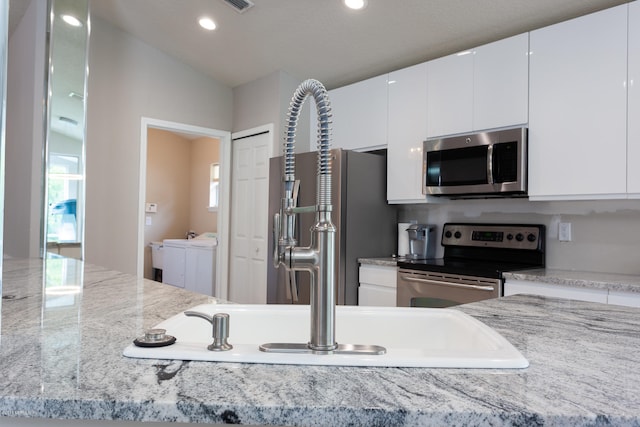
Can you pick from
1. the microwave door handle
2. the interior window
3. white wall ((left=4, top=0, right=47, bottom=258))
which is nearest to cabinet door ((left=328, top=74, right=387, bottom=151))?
the microwave door handle

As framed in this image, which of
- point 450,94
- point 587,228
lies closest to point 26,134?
point 450,94

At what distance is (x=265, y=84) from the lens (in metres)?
4.09

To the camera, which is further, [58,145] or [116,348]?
[58,145]

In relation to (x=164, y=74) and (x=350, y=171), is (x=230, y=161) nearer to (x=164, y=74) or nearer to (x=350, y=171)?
(x=164, y=74)

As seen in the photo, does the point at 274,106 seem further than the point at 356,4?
Yes

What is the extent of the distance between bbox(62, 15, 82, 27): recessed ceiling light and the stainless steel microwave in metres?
2.59

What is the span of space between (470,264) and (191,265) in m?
3.52

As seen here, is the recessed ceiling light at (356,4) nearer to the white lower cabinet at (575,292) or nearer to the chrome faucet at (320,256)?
the white lower cabinet at (575,292)

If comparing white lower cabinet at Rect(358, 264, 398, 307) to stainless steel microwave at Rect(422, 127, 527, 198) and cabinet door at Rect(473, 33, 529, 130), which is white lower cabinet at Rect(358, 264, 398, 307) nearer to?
stainless steel microwave at Rect(422, 127, 527, 198)

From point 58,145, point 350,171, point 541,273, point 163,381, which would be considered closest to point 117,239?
point 58,145

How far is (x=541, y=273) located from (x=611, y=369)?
1.85m

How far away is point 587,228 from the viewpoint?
257cm

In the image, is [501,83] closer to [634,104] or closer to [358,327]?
[634,104]

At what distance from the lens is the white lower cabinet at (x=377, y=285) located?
2.93 m
